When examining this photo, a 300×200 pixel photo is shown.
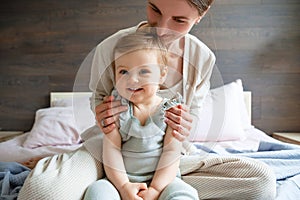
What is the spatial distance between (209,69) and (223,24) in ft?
5.36

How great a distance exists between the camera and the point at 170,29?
887mm

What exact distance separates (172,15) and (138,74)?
8.8 inches

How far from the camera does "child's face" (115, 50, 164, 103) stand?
0.77 metres

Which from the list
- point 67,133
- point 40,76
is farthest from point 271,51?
point 40,76

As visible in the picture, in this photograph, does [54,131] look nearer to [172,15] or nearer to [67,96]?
[67,96]

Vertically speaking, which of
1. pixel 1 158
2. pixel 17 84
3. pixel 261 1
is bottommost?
pixel 1 158

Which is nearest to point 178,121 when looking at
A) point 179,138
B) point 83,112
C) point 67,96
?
point 179,138

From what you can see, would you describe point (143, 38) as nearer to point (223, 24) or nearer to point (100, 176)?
point (100, 176)

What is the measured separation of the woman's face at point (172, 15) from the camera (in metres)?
0.88

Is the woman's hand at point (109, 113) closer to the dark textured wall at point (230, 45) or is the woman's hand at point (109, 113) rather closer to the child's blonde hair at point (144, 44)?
the child's blonde hair at point (144, 44)

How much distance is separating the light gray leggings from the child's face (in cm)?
22

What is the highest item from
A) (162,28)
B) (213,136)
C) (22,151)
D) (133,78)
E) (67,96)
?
(162,28)

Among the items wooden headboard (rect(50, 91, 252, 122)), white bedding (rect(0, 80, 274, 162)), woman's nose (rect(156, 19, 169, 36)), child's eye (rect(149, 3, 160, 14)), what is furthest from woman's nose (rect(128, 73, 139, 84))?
wooden headboard (rect(50, 91, 252, 122))

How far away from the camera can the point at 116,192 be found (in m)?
0.80
